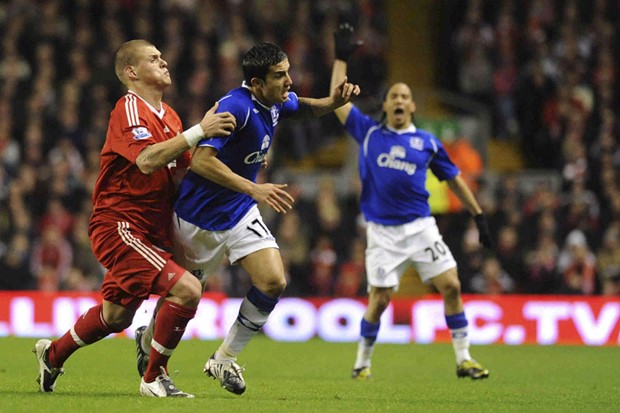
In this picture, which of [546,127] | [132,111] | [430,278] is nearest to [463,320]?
[430,278]

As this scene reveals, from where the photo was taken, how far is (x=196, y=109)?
1753 centimetres

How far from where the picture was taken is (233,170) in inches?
307

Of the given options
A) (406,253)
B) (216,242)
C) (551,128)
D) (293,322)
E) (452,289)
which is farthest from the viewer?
(551,128)

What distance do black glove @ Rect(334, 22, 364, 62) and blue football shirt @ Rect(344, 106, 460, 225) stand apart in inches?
55.9

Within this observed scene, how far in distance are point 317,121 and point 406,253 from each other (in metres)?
8.20

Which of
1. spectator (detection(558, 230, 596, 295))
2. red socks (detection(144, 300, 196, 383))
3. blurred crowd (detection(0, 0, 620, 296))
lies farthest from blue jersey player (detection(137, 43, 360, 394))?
spectator (detection(558, 230, 596, 295))

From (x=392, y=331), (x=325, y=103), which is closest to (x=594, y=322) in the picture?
(x=392, y=331)

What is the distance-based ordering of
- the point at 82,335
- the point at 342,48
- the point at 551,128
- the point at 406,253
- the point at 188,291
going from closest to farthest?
the point at 188,291 → the point at 82,335 → the point at 342,48 → the point at 406,253 → the point at 551,128

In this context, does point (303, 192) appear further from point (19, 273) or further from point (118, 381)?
point (118, 381)

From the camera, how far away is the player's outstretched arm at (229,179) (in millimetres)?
7129

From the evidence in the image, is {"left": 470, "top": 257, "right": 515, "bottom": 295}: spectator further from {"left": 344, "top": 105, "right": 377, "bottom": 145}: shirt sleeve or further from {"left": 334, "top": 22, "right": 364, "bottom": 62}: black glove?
{"left": 334, "top": 22, "right": 364, "bottom": 62}: black glove

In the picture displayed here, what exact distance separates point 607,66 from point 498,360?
8.31 meters

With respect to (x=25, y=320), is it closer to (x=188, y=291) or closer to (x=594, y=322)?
(x=594, y=322)

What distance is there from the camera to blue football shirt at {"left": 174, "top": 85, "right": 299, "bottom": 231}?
771 centimetres
